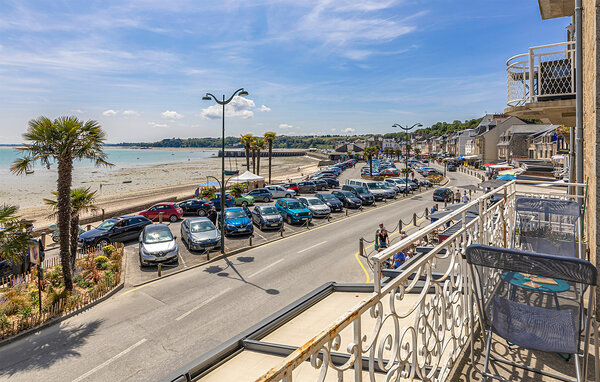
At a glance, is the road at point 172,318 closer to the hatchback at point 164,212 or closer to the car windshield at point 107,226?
the car windshield at point 107,226

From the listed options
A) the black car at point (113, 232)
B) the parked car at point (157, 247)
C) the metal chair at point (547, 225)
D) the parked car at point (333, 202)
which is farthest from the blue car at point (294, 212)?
the metal chair at point (547, 225)

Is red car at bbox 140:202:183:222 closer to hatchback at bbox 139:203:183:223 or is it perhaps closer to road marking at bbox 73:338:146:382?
hatchback at bbox 139:203:183:223

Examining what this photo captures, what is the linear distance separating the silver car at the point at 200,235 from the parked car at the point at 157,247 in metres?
1.30

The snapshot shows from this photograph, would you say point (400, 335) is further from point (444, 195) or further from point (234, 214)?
point (444, 195)

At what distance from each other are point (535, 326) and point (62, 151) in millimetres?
15333

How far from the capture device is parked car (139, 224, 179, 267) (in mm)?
16156

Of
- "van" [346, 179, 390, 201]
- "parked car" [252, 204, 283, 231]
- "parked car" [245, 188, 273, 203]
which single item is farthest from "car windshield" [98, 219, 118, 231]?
"van" [346, 179, 390, 201]

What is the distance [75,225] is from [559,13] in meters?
21.6

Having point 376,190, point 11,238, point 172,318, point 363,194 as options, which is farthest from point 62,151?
point 376,190

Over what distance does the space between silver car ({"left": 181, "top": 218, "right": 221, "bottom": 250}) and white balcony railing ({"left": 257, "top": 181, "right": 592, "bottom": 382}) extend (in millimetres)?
14186

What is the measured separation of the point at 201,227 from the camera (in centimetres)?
1973

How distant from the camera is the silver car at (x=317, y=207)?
1051 inches

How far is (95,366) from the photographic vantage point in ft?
28.4

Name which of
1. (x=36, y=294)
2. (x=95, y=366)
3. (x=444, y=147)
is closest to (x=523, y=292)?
(x=95, y=366)
